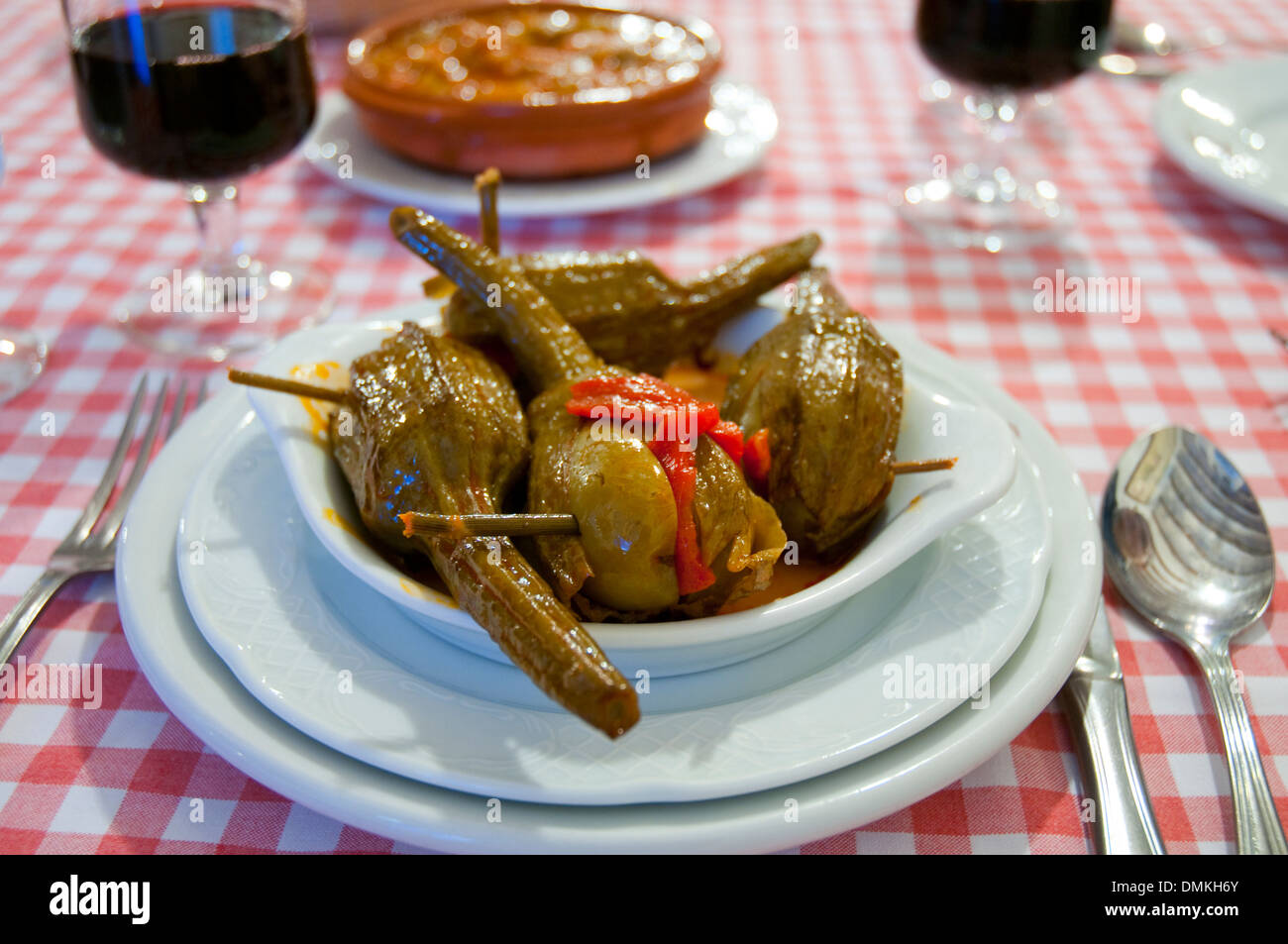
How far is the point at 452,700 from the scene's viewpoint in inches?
25.5

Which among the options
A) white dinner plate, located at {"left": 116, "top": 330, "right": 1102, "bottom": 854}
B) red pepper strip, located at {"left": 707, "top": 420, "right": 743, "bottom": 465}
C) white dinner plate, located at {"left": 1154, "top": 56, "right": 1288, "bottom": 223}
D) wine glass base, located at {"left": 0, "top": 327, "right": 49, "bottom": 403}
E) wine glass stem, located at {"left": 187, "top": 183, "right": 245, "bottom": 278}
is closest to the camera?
white dinner plate, located at {"left": 116, "top": 330, "right": 1102, "bottom": 854}

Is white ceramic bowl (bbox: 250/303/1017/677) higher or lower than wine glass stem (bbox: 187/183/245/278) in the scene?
higher

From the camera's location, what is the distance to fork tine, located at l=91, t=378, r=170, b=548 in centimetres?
85

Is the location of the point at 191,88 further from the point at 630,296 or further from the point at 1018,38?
the point at 1018,38

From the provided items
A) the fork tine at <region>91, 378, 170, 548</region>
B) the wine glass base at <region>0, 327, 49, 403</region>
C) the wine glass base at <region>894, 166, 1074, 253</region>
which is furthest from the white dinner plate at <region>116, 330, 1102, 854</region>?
the wine glass base at <region>894, 166, 1074, 253</region>

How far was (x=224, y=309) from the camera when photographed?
1252 mm

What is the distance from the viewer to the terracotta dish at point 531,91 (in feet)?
4.62

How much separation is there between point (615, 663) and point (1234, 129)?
137 cm

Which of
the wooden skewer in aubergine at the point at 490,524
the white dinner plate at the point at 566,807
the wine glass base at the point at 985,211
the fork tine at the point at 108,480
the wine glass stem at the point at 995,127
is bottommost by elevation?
the wine glass base at the point at 985,211

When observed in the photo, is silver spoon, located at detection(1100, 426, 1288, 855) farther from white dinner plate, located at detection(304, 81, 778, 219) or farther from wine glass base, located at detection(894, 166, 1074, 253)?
white dinner plate, located at detection(304, 81, 778, 219)

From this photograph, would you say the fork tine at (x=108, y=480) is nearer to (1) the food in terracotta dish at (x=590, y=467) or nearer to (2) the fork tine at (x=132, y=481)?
(2) the fork tine at (x=132, y=481)

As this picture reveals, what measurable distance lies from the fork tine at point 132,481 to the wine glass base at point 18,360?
0.51ft

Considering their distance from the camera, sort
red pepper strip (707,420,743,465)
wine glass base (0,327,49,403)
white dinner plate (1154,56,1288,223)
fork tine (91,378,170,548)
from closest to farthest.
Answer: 1. red pepper strip (707,420,743,465)
2. fork tine (91,378,170,548)
3. wine glass base (0,327,49,403)
4. white dinner plate (1154,56,1288,223)

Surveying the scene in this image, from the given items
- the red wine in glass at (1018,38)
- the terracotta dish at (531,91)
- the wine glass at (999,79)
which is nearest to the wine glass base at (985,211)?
the wine glass at (999,79)
